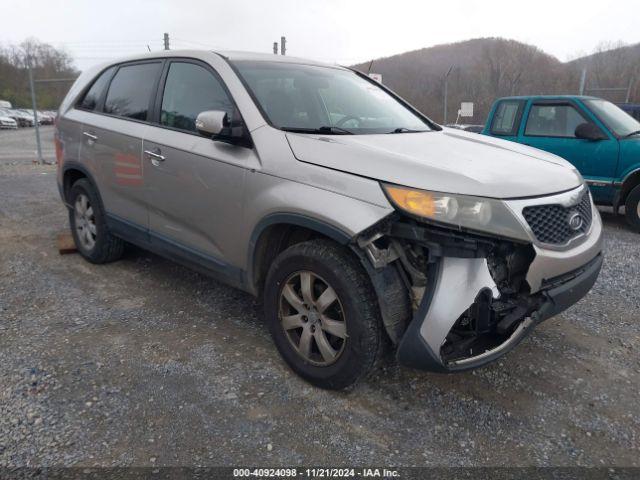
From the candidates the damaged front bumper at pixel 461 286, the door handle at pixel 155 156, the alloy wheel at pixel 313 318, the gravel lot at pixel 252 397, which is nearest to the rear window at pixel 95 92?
the door handle at pixel 155 156

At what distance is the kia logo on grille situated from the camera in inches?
102

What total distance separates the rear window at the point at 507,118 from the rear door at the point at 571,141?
0.16 m

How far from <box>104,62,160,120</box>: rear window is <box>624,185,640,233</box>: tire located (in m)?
5.78

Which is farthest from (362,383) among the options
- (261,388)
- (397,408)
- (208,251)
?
(208,251)

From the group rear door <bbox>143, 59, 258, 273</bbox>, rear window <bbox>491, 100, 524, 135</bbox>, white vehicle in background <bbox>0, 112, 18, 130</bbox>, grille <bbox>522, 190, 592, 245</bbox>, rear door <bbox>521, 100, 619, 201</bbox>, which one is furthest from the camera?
white vehicle in background <bbox>0, 112, 18, 130</bbox>

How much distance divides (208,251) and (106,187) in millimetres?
1444

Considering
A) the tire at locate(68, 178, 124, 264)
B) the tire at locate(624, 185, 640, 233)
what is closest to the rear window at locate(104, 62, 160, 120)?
the tire at locate(68, 178, 124, 264)

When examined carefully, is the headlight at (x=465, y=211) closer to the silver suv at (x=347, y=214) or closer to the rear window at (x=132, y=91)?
the silver suv at (x=347, y=214)

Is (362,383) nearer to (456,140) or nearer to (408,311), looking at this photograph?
(408,311)

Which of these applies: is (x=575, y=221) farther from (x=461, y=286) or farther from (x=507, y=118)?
(x=507, y=118)

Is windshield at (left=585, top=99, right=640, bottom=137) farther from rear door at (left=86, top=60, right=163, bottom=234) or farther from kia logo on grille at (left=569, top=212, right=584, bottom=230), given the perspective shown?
rear door at (left=86, top=60, right=163, bottom=234)

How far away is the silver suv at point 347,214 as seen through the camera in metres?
2.30

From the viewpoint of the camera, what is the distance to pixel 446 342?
2391mm

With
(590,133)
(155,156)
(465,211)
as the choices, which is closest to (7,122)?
(155,156)
